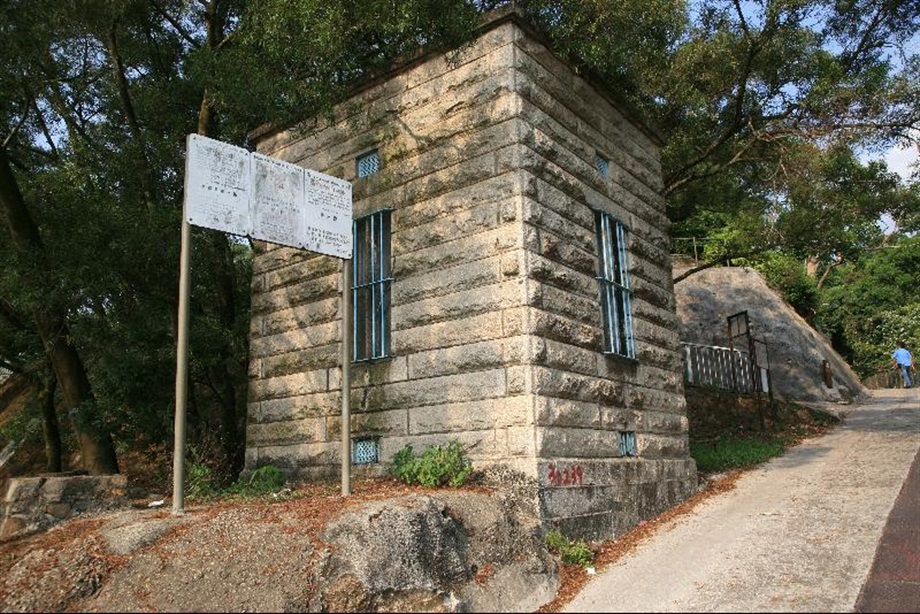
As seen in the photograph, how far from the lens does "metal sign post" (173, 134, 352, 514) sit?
6.19 meters

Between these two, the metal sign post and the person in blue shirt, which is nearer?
the metal sign post

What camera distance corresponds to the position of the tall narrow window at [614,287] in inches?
325

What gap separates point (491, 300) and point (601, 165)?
9.58ft

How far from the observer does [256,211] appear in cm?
671

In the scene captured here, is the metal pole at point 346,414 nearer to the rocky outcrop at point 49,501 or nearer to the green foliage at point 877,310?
the rocky outcrop at point 49,501

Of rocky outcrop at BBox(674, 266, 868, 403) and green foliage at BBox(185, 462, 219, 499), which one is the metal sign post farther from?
rocky outcrop at BBox(674, 266, 868, 403)

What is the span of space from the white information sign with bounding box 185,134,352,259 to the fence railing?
11.0 meters

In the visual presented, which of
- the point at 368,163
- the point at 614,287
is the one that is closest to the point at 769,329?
the point at 614,287

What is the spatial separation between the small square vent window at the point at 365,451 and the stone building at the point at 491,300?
0.02m

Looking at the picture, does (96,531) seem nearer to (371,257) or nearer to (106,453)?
(371,257)

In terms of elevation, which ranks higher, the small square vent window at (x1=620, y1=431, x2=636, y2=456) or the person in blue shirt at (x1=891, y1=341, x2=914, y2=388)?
the person in blue shirt at (x1=891, y1=341, x2=914, y2=388)

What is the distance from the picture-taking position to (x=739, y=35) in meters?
11.8

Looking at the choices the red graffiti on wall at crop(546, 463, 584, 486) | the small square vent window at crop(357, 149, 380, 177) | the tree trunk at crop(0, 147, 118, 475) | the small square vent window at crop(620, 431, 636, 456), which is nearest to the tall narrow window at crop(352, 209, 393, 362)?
the small square vent window at crop(357, 149, 380, 177)

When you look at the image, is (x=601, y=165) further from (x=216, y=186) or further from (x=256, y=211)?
(x=216, y=186)
